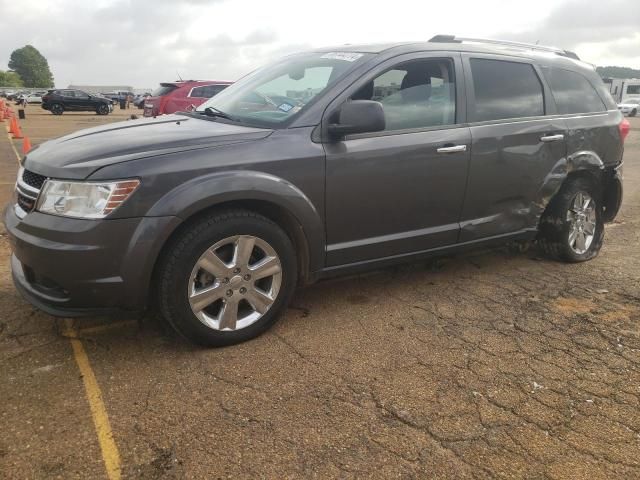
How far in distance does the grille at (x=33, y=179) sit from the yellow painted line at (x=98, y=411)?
923mm

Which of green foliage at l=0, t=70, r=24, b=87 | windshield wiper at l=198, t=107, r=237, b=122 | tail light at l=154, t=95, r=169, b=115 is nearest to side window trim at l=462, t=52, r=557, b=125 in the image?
windshield wiper at l=198, t=107, r=237, b=122

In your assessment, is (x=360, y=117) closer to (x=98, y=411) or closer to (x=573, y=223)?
(x=98, y=411)

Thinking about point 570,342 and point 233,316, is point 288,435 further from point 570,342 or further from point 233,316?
point 570,342

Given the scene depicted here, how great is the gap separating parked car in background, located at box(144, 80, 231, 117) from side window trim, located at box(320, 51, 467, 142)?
423 inches

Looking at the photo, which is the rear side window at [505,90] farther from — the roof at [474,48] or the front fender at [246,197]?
the front fender at [246,197]

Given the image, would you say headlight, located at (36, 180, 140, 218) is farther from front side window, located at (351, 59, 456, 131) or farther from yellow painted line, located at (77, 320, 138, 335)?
front side window, located at (351, 59, 456, 131)

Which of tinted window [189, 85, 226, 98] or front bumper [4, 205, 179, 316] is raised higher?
tinted window [189, 85, 226, 98]

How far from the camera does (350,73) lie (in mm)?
3414

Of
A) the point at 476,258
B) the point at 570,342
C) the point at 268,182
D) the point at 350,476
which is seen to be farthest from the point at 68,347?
the point at 476,258

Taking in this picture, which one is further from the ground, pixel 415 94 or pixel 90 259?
pixel 415 94

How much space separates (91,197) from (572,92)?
3.84 m

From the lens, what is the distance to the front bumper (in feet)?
8.73

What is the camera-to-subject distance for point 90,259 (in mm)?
2674

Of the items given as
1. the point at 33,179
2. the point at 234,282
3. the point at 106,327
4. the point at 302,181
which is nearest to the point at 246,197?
the point at 302,181
